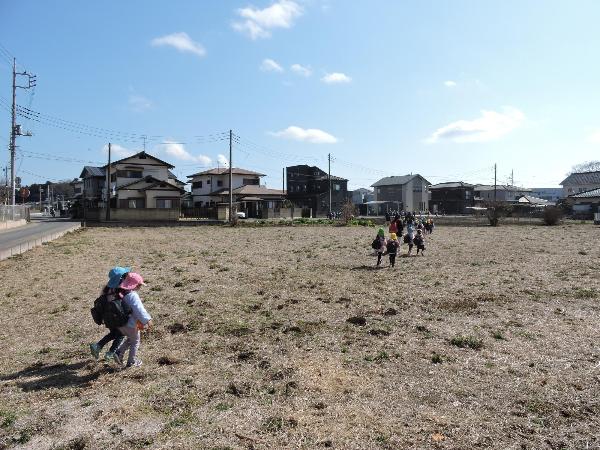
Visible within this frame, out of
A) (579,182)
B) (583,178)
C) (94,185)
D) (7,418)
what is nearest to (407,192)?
(579,182)

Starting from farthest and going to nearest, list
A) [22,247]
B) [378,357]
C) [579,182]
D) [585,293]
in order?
[579,182] < [22,247] < [585,293] < [378,357]

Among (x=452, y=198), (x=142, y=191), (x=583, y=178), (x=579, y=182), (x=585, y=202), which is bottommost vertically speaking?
(x=585, y=202)

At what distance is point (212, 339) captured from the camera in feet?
23.9

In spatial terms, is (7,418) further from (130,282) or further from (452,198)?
(452,198)

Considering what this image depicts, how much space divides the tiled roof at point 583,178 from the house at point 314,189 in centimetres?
4473

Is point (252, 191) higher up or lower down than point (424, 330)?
higher up

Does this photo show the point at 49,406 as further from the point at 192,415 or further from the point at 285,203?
the point at 285,203

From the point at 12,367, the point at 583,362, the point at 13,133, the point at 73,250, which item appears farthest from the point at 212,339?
the point at 13,133

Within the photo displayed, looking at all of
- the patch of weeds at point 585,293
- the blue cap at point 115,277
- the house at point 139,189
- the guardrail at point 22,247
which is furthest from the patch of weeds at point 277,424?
the house at point 139,189

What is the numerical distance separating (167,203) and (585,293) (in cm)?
5246

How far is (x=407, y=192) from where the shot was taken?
84500 millimetres

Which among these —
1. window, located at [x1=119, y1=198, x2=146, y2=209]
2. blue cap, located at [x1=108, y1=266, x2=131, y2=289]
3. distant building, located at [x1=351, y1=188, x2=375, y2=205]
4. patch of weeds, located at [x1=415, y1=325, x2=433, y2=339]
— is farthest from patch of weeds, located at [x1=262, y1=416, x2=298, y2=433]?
distant building, located at [x1=351, y1=188, x2=375, y2=205]

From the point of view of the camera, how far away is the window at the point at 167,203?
57156mm

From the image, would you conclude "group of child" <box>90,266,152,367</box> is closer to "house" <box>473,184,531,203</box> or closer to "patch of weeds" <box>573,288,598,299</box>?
"patch of weeds" <box>573,288,598,299</box>
